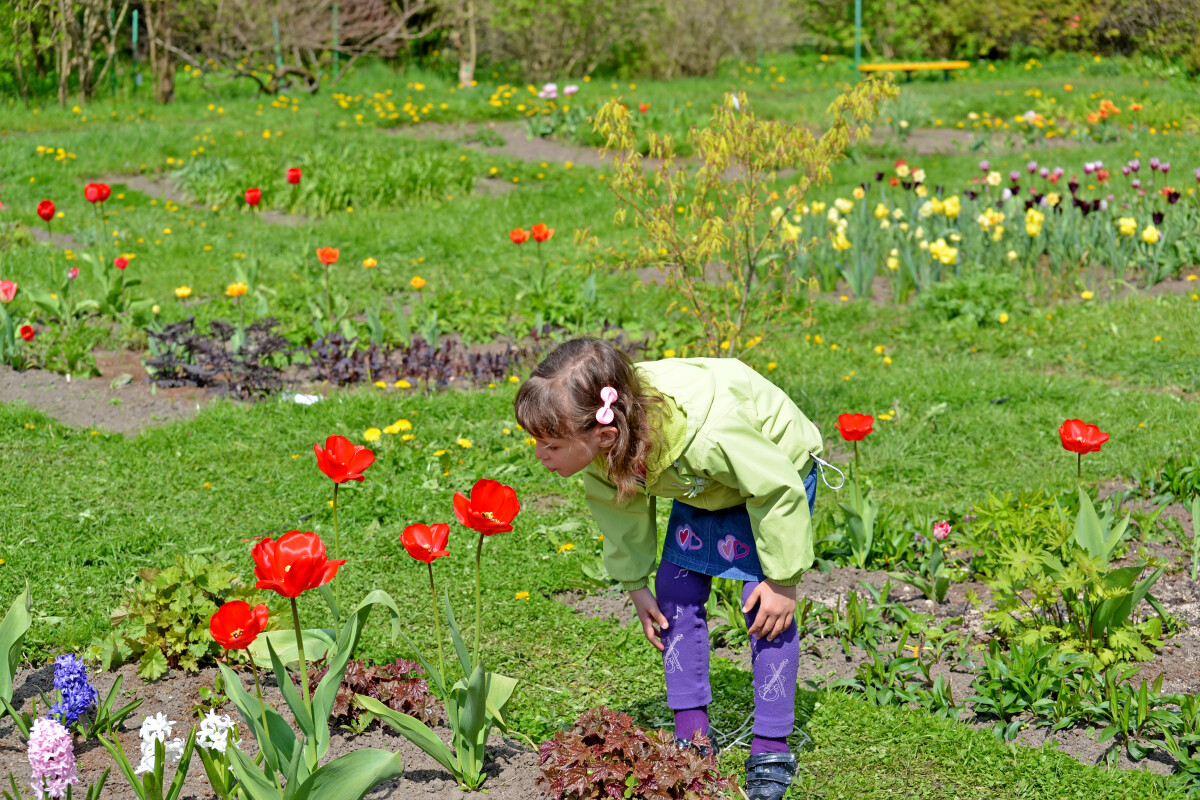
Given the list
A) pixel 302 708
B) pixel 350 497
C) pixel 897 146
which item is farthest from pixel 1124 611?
pixel 897 146

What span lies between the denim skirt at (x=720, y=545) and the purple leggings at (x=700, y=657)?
48 millimetres

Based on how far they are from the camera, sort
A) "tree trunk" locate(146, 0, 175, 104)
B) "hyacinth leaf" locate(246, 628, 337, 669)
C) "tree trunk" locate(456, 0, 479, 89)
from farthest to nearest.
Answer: "tree trunk" locate(456, 0, 479, 89) → "tree trunk" locate(146, 0, 175, 104) → "hyacinth leaf" locate(246, 628, 337, 669)

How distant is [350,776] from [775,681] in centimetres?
93

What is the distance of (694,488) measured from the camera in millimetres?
2416

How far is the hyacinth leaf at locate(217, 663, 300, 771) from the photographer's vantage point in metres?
2.19

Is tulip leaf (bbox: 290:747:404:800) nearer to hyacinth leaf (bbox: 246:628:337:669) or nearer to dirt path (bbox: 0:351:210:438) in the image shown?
hyacinth leaf (bbox: 246:628:337:669)

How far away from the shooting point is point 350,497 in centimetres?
417

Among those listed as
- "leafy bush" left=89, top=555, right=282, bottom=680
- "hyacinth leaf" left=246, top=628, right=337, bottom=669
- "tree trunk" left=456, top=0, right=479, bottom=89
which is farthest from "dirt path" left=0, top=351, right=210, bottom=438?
"tree trunk" left=456, top=0, right=479, bottom=89

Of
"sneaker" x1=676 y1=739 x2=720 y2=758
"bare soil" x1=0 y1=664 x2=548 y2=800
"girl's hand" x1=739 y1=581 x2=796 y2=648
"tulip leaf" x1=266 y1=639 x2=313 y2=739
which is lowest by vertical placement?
"bare soil" x1=0 y1=664 x2=548 y2=800

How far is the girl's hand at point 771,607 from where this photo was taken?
2.38 metres

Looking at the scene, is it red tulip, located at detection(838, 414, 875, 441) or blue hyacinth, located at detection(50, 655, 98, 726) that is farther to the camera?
red tulip, located at detection(838, 414, 875, 441)

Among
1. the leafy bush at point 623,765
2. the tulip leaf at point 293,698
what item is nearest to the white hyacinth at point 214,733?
the tulip leaf at point 293,698

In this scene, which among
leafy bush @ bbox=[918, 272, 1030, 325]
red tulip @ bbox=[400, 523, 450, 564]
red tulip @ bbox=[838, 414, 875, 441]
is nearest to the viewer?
red tulip @ bbox=[400, 523, 450, 564]

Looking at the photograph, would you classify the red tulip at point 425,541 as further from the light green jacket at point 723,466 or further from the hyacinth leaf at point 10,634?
the hyacinth leaf at point 10,634
